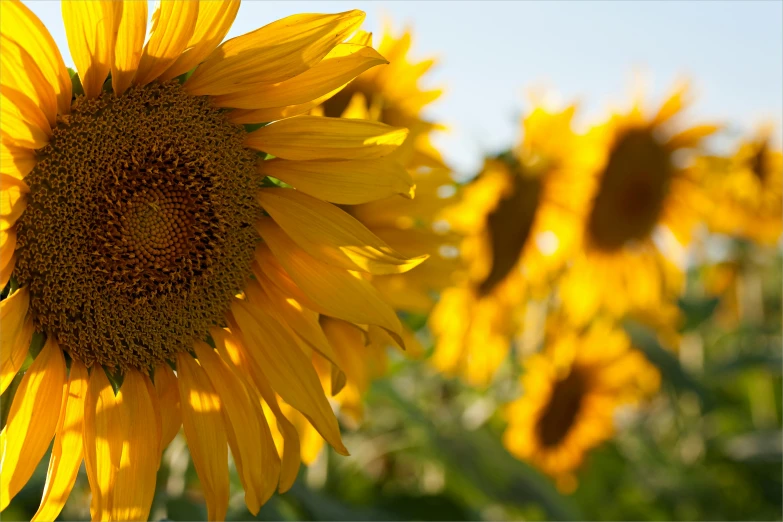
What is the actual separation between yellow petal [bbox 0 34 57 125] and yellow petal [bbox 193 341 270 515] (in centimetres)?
53

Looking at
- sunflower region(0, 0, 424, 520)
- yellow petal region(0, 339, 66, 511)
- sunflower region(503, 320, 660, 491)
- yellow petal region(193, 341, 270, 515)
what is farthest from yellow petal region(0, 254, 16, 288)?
sunflower region(503, 320, 660, 491)

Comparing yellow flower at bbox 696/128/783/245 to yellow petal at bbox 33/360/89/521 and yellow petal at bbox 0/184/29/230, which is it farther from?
yellow petal at bbox 0/184/29/230

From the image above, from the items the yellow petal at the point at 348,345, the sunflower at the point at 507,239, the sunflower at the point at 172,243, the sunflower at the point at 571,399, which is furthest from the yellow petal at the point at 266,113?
the sunflower at the point at 571,399

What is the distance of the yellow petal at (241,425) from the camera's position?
4.65ft

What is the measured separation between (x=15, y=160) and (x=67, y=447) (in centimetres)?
47

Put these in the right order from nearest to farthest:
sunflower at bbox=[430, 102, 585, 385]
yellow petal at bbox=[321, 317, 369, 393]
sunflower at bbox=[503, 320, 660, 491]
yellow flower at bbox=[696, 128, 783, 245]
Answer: yellow petal at bbox=[321, 317, 369, 393] → sunflower at bbox=[430, 102, 585, 385] → sunflower at bbox=[503, 320, 660, 491] → yellow flower at bbox=[696, 128, 783, 245]

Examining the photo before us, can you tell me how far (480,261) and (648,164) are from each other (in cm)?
109

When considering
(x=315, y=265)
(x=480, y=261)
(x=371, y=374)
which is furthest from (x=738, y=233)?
(x=315, y=265)

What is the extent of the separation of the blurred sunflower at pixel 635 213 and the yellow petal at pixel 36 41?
109 inches

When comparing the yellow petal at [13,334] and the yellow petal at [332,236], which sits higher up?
the yellow petal at [13,334]

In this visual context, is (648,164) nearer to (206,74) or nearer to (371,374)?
(371,374)

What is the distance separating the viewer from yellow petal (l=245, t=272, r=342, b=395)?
4.96 ft

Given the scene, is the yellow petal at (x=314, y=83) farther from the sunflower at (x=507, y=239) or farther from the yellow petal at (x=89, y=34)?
the sunflower at (x=507, y=239)

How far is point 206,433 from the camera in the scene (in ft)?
4.68
